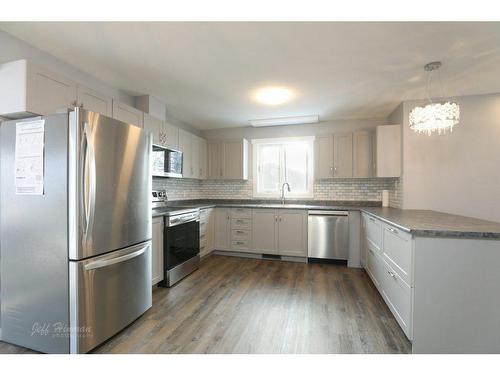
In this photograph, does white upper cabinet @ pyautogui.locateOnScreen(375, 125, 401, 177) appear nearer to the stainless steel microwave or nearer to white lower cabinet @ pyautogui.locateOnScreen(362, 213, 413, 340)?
white lower cabinet @ pyautogui.locateOnScreen(362, 213, 413, 340)

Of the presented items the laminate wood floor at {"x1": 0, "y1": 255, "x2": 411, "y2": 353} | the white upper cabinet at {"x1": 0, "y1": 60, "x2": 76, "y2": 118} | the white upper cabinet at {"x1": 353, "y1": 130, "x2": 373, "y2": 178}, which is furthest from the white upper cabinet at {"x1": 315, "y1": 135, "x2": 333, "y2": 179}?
the white upper cabinet at {"x1": 0, "y1": 60, "x2": 76, "y2": 118}

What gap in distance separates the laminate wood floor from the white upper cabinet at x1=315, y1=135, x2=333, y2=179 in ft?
5.55

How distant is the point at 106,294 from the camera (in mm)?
1751

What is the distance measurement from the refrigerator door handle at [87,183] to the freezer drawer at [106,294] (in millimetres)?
221

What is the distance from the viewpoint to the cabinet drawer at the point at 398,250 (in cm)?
176

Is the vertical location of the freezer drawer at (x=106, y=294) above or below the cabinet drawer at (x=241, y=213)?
below

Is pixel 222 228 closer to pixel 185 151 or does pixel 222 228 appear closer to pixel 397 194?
pixel 185 151

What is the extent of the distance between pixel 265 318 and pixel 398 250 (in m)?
1.30

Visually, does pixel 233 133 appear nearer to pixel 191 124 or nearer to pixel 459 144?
pixel 191 124

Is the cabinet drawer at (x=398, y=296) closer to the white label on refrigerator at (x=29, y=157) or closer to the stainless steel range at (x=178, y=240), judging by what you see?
the stainless steel range at (x=178, y=240)

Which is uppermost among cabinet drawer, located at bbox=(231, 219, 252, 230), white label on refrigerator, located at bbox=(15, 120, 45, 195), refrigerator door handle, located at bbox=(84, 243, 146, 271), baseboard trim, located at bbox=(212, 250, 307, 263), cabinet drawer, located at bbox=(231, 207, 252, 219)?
white label on refrigerator, located at bbox=(15, 120, 45, 195)

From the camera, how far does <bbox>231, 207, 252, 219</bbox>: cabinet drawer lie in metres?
4.07

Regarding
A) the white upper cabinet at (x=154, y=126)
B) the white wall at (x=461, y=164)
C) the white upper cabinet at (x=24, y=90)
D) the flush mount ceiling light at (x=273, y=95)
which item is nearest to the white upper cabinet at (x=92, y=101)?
the white upper cabinet at (x=24, y=90)

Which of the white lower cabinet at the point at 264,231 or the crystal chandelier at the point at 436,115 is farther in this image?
the white lower cabinet at the point at 264,231
